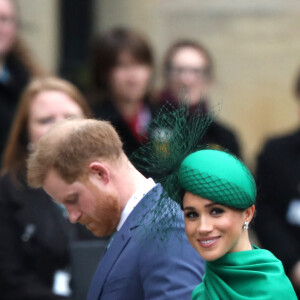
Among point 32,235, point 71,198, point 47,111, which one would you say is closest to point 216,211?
point 71,198


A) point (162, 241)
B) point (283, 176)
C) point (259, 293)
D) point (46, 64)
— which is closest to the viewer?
point (259, 293)

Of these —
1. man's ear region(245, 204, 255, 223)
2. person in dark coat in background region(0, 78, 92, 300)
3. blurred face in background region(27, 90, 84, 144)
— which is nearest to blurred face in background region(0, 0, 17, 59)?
blurred face in background region(27, 90, 84, 144)

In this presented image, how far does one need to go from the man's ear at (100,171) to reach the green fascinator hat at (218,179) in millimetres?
347

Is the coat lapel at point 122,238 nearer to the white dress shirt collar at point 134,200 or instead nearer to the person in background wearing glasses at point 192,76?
the white dress shirt collar at point 134,200

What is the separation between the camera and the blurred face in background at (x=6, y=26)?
588cm

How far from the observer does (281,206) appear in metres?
5.57

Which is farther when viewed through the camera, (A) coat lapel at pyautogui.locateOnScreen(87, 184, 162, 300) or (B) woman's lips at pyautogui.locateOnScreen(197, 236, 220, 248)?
(A) coat lapel at pyautogui.locateOnScreen(87, 184, 162, 300)

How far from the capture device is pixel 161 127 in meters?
3.07

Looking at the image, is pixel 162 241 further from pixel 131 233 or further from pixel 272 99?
pixel 272 99

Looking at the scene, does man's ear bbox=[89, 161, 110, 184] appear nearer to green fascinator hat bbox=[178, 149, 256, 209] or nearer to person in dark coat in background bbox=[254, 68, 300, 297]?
green fascinator hat bbox=[178, 149, 256, 209]

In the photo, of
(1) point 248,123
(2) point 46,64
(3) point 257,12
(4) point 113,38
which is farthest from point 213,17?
(4) point 113,38

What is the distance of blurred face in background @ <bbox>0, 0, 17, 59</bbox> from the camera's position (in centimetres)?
588

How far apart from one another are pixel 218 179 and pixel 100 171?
19.7 inches

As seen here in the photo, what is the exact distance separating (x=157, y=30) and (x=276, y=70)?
1.17 meters
